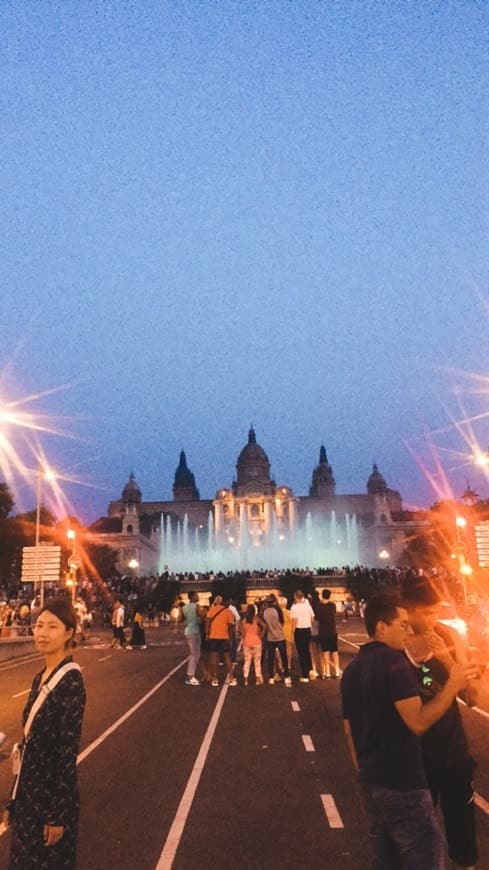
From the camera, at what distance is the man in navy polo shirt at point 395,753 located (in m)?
3.92

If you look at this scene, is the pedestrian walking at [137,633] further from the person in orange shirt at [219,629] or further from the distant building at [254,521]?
the distant building at [254,521]

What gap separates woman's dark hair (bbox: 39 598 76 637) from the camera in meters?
4.43

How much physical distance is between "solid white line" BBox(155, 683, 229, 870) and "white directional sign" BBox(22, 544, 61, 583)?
87.0ft

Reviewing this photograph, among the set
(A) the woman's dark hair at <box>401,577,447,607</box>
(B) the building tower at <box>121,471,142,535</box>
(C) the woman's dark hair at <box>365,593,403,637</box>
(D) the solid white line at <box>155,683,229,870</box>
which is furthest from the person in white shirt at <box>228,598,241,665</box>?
(B) the building tower at <box>121,471,142,535</box>

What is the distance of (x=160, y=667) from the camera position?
2306 centimetres

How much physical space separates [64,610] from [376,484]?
7666 inches

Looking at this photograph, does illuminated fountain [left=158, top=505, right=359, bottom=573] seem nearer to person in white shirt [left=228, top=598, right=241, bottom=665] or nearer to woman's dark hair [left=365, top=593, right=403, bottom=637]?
person in white shirt [left=228, top=598, right=241, bottom=665]

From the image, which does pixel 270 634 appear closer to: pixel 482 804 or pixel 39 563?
pixel 482 804

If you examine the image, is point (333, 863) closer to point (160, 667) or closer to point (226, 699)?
point (226, 699)

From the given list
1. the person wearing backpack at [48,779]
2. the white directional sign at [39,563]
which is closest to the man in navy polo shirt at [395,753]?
the person wearing backpack at [48,779]

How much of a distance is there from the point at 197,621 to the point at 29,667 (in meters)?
8.98

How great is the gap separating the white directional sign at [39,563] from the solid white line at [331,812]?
30758 mm

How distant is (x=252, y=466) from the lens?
182125 millimetres

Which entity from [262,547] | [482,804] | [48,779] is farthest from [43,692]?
[262,547]
